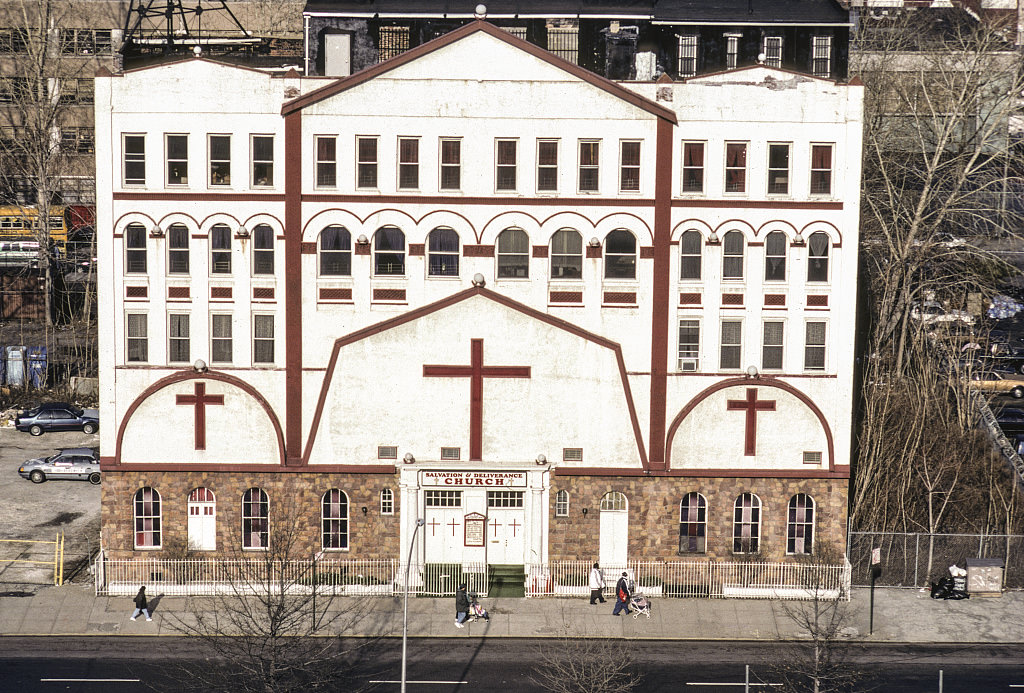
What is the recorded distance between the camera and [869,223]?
80.6 metres

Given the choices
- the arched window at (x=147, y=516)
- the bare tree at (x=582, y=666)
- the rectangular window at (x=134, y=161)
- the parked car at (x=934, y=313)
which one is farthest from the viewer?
the parked car at (x=934, y=313)

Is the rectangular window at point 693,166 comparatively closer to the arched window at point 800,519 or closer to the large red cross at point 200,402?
the arched window at point 800,519

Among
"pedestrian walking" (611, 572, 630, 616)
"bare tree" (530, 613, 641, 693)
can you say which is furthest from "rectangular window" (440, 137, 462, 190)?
"bare tree" (530, 613, 641, 693)

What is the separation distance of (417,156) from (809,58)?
73.1 feet

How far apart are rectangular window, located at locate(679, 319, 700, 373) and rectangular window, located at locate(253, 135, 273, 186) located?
16424mm

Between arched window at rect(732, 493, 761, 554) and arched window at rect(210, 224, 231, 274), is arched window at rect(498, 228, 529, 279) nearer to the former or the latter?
arched window at rect(210, 224, 231, 274)

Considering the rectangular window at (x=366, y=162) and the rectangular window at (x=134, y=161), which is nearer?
the rectangular window at (x=134, y=161)

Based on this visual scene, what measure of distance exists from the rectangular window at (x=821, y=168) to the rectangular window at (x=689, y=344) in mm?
6746

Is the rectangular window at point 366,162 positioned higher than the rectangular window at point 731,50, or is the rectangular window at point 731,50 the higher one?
the rectangular window at point 731,50

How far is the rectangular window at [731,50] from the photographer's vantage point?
219 ft

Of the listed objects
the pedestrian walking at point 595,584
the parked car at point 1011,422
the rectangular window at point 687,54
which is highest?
the rectangular window at point 687,54

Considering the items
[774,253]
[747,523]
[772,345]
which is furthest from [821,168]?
[747,523]

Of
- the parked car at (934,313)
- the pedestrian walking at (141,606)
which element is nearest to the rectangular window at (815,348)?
the parked car at (934,313)

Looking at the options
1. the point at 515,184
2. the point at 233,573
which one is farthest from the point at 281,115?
the point at 233,573
